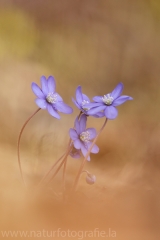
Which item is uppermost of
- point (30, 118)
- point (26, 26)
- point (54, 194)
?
point (26, 26)

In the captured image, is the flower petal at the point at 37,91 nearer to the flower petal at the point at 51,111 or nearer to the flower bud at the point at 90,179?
the flower petal at the point at 51,111

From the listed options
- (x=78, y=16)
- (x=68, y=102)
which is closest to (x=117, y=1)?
(x=78, y=16)

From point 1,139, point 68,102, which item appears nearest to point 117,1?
point 68,102

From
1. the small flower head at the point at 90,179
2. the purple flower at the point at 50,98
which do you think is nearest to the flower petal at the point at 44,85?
the purple flower at the point at 50,98

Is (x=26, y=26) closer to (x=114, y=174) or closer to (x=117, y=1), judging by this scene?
(x=117, y=1)

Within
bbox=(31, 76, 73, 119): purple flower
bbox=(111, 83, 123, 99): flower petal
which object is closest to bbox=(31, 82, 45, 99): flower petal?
bbox=(31, 76, 73, 119): purple flower

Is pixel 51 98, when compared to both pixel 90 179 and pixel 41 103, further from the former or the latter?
pixel 90 179

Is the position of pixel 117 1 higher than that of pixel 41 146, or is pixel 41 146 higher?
pixel 117 1
